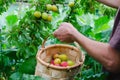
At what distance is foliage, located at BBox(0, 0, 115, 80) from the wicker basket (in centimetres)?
Result: 12

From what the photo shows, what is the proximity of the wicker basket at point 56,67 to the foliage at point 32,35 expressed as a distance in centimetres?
12

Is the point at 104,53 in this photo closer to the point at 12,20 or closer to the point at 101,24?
the point at 12,20

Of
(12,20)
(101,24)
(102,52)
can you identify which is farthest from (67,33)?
(101,24)

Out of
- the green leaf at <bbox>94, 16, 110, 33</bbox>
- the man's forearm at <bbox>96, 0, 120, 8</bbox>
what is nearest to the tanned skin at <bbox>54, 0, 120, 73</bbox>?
the man's forearm at <bbox>96, 0, 120, 8</bbox>

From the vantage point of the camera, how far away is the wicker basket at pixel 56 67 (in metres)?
2.59

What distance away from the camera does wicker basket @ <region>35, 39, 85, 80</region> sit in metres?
2.59

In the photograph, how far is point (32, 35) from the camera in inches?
113

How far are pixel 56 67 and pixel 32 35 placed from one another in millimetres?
443

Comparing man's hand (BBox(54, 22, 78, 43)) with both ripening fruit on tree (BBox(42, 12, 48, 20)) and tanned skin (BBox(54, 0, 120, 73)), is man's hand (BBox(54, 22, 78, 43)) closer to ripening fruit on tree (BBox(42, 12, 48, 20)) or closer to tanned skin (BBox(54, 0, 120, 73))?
tanned skin (BBox(54, 0, 120, 73))

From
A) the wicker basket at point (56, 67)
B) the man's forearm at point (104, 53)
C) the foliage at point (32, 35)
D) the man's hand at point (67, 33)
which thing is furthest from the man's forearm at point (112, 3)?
the man's forearm at point (104, 53)

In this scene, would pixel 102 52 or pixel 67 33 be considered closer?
pixel 102 52

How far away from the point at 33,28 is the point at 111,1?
760mm

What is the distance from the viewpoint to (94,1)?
10.8ft

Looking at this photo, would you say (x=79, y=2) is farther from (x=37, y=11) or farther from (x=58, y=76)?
(x=58, y=76)
